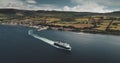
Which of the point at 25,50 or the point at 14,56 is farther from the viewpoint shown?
the point at 25,50

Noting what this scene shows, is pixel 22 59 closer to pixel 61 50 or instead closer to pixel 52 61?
pixel 52 61

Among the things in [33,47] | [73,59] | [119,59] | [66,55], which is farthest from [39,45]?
[119,59]

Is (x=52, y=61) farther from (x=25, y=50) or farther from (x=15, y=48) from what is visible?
(x=15, y=48)

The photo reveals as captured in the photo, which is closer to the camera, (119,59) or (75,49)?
(119,59)

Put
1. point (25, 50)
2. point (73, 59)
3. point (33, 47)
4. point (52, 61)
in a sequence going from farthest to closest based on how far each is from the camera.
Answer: point (33, 47)
point (25, 50)
point (73, 59)
point (52, 61)

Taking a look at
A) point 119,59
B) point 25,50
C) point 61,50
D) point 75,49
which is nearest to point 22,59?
point 25,50

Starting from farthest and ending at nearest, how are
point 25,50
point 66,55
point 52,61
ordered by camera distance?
point 25,50 < point 66,55 < point 52,61

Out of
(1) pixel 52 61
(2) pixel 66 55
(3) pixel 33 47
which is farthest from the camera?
(3) pixel 33 47

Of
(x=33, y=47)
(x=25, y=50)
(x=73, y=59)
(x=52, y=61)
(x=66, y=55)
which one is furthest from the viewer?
(x=33, y=47)

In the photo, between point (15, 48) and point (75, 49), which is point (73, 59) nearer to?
point (75, 49)
